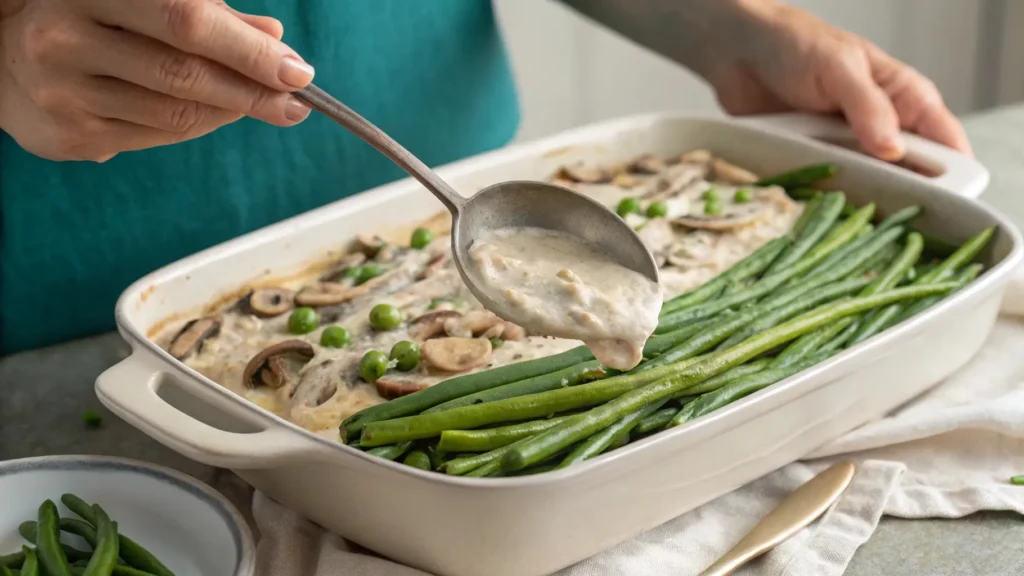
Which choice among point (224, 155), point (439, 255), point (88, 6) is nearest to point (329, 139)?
point (224, 155)

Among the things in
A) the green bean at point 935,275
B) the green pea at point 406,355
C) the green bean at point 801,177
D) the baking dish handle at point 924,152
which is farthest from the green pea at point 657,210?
the green pea at point 406,355

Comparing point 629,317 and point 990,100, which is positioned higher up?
point 629,317

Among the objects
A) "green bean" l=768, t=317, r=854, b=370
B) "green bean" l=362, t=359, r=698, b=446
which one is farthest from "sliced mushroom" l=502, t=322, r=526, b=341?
"green bean" l=768, t=317, r=854, b=370

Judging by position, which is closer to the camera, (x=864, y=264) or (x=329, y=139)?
(x=864, y=264)

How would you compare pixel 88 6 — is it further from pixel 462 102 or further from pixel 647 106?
pixel 647 106

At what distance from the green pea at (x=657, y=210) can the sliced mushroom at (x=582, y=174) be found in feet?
0.71

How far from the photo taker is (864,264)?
2361 mm

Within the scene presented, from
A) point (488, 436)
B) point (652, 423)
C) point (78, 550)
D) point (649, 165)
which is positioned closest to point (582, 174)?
point (649, 165)

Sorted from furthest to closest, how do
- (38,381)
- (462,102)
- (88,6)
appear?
(462,102)
(38,381)
(88,6)

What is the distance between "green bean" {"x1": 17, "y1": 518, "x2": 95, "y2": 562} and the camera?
1.62m

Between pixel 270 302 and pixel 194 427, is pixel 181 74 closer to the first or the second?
pixel 194 427

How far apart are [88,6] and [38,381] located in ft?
3.08

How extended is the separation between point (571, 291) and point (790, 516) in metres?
0.51

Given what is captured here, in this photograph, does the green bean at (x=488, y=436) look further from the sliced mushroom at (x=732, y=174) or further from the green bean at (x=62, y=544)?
the sliced mushroom at (x=732, y=174)
